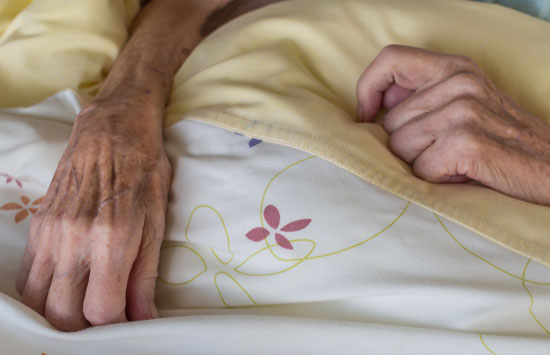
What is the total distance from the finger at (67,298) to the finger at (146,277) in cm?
6

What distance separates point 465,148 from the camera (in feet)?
2.51

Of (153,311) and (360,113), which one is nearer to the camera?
(153,311)

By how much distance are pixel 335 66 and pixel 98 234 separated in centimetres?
50

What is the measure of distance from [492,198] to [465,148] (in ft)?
0.26

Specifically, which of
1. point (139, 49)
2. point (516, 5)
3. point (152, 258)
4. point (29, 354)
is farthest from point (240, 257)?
point (516, 5)

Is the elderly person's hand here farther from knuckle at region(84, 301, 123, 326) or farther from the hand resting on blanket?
knuckle at region(84, 301, 123, 326)

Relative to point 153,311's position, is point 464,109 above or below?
above

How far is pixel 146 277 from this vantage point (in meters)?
0.76

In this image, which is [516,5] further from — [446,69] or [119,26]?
[119,26]

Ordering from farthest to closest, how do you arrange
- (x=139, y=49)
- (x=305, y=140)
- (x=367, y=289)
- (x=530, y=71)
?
(x=139, y=49) → (x=530, y=71) → (x=305, y=140) → (x=367, y=289)

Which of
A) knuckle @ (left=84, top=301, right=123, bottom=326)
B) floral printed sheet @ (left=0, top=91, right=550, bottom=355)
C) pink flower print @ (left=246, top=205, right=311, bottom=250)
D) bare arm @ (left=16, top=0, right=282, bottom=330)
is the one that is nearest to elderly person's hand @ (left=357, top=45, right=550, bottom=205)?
floral printed sheet @ (left=0, top=91, right=550, bottom=355)

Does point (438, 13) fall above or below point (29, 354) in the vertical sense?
above

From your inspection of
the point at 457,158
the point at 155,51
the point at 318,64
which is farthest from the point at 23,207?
the point at 457,158

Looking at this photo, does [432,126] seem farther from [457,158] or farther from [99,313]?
[99,313]
